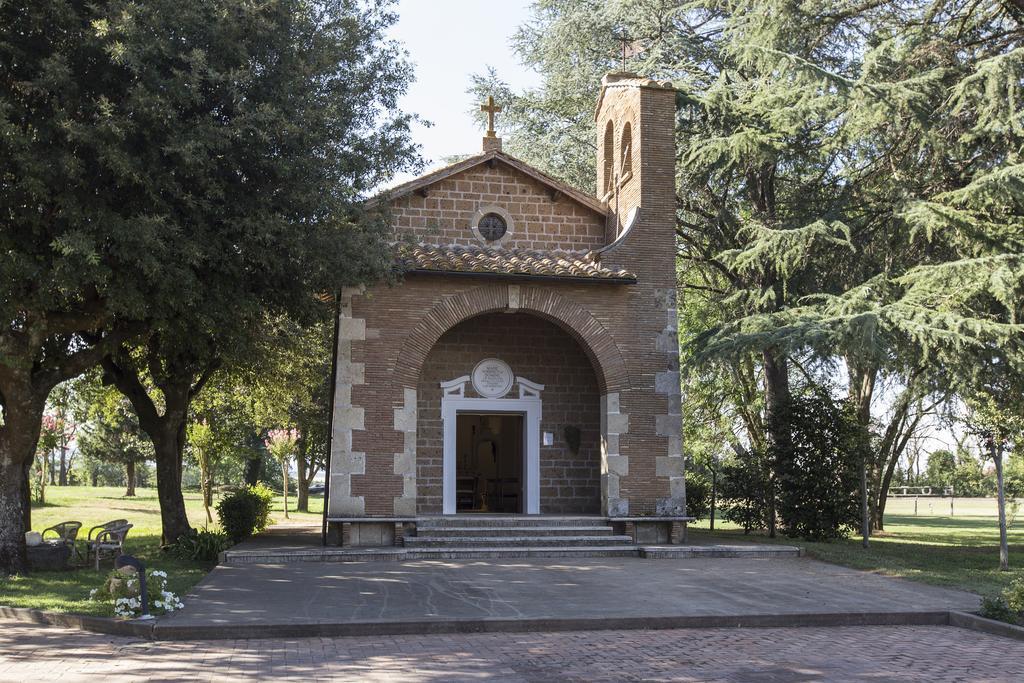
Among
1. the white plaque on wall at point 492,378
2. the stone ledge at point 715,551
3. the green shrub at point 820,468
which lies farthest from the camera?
the green shrub at point 820,468

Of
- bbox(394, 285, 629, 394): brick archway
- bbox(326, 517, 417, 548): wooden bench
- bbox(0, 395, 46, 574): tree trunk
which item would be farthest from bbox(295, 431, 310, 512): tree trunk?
bbox(0, 395, 46, 574): tree trunk

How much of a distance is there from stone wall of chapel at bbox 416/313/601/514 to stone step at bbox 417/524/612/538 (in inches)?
73.9

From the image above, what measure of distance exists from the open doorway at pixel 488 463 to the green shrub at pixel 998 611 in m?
9.98

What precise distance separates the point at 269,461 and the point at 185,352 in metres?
41.2

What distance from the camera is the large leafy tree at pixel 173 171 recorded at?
1084cm

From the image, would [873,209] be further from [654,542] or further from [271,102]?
[271,102]

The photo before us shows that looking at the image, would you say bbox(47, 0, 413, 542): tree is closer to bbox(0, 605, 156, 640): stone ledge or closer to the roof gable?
the roof gable

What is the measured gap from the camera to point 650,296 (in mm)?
16672

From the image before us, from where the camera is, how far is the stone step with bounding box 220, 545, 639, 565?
552 inches

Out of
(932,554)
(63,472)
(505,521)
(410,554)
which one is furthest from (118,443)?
(932,554)

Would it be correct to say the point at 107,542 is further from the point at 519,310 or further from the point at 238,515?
the point at 519,310

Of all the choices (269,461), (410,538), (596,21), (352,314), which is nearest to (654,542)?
(410,538)

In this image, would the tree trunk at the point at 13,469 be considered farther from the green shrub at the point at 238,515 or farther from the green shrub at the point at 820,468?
the green shrub at the point at 820,468

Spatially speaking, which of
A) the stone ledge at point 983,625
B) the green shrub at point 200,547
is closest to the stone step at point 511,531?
the green shrub at point 200,547
